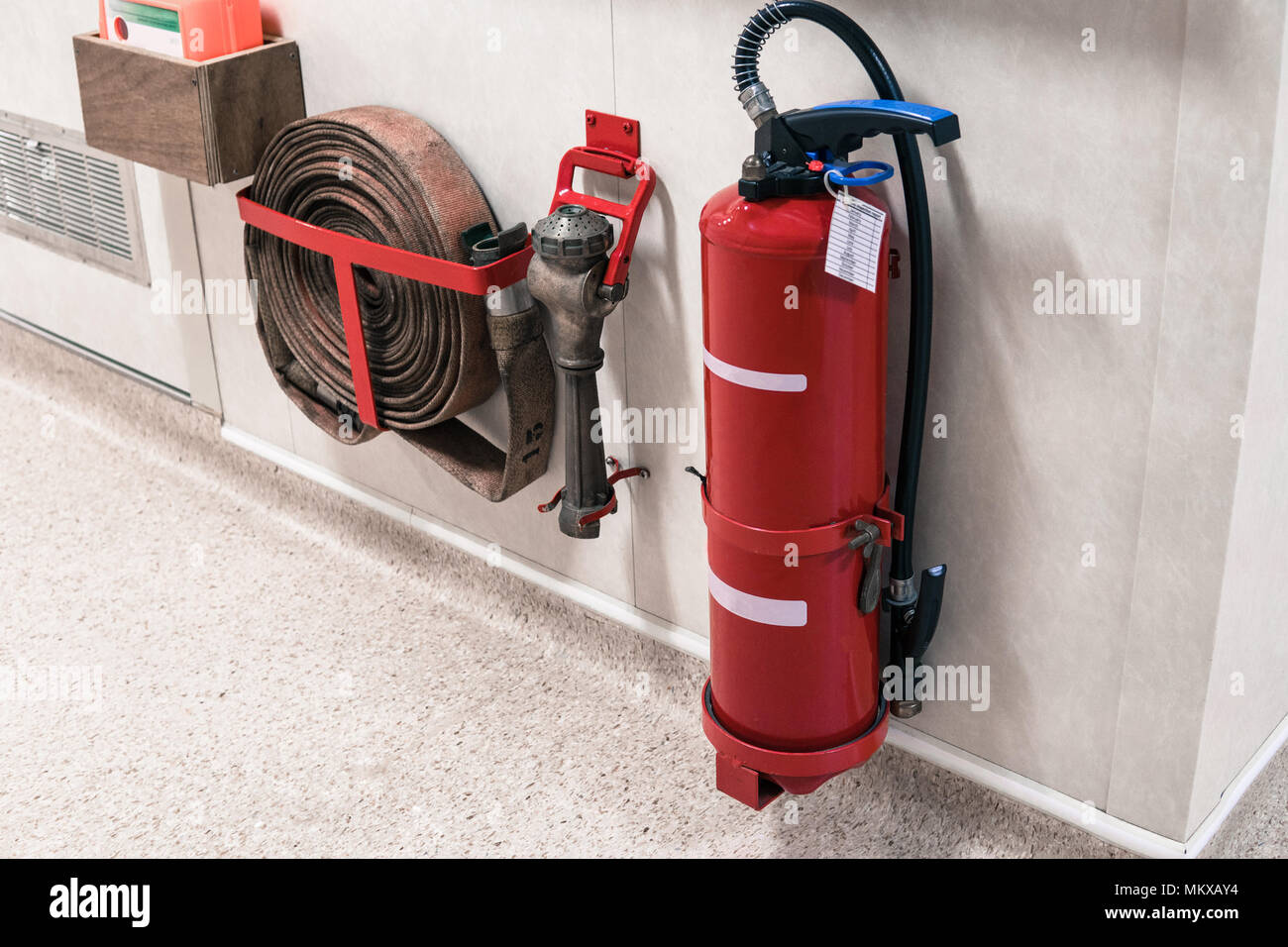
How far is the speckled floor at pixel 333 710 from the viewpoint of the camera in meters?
→ 2.08

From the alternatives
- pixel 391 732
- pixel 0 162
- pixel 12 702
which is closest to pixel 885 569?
pixel 391 732

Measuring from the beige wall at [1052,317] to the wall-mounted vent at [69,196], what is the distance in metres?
0.96

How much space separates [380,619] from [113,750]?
515mm

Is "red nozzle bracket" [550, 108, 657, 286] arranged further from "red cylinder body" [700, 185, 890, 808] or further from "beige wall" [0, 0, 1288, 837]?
"red cylinder body" [700, 185, 890, 808]

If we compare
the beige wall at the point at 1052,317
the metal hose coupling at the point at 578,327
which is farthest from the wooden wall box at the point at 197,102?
the metal hose coupling at the point at 578,327

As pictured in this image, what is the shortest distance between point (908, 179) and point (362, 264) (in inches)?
39.6

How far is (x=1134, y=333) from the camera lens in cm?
160

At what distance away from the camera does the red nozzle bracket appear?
6.48ft

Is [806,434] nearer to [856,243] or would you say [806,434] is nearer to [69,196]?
[856,243]

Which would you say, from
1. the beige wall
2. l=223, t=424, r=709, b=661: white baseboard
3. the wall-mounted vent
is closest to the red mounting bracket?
the beige wall

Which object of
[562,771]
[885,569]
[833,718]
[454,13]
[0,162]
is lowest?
[562,771]

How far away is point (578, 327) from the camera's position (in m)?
2.06

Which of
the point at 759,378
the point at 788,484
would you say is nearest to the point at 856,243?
the point at 759,378

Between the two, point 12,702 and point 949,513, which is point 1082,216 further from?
point 12,702
